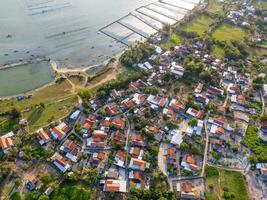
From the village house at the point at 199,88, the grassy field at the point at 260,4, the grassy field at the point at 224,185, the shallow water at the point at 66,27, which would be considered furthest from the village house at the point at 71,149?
the grassy field at the point at 260,4

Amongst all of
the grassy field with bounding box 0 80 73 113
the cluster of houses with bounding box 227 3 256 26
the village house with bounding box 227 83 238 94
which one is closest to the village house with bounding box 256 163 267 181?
the village house with bounding box 227 83 238 94

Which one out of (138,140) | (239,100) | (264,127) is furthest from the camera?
(239,100)

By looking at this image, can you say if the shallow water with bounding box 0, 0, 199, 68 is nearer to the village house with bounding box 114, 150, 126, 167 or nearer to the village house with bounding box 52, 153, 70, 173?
the village house with bounding box 52, 153, 70, 173

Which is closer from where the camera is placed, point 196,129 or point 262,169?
point 262,169

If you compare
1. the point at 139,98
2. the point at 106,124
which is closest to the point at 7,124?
the point at 106,124

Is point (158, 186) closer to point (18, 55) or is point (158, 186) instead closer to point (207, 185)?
point (207, 185)

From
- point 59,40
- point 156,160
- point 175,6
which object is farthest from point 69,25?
point 156,160

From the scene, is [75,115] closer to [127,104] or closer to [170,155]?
[127,104]
